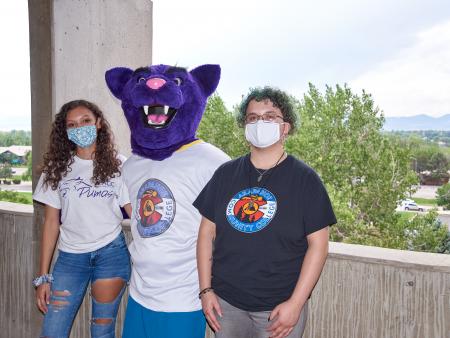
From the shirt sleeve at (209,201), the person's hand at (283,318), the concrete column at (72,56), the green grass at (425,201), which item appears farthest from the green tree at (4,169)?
Result: the green grass at (425,201)

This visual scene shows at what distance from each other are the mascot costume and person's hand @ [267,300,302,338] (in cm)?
38

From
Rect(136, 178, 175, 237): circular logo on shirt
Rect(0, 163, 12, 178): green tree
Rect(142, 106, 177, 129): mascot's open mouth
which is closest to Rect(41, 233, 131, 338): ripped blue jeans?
Rect(136, 178, 175, 237): circular logo on shirt

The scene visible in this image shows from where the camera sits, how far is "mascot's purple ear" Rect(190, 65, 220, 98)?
1.95 meters

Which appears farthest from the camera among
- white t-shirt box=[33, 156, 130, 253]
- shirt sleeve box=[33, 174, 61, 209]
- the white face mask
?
shirt sleeve box=[33, 174, 61, 209]

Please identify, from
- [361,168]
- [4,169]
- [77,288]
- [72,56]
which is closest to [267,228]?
[77,288]

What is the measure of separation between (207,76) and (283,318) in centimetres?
105

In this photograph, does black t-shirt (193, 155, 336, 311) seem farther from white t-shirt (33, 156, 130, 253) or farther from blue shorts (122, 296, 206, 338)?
white t-shirt (33, 156, 130, 253)

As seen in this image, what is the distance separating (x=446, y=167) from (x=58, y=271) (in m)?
53.9

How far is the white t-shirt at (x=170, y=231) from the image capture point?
5.60 feet

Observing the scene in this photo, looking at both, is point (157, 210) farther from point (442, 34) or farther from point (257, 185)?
point (442, 34)

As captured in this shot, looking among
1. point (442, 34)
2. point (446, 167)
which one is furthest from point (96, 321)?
point (442, 34)

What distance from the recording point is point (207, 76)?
195cm

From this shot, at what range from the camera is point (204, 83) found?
196cm

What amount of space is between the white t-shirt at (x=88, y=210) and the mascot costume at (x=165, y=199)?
0.11 m
